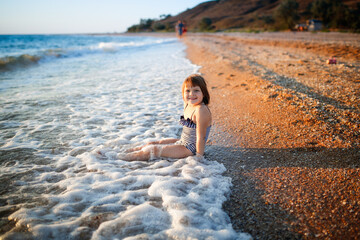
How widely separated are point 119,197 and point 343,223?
194 centimetres

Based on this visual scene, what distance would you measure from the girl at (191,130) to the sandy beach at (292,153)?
1.12ft

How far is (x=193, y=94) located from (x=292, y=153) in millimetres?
1500

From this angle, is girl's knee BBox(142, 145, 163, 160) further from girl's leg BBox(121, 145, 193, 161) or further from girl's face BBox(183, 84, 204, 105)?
girl's face BBox(183, 84, 204, 105)

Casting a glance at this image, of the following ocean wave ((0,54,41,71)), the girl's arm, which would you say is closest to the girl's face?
the girl's arm

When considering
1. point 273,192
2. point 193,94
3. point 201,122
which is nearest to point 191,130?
point 201,122

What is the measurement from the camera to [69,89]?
20.1 ft

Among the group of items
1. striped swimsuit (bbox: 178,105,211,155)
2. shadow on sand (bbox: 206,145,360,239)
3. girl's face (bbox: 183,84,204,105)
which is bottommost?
shadow on sand (bbox: 206,145,360,239)

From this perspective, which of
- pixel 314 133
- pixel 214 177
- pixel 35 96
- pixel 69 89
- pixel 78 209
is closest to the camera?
pixel 78 209

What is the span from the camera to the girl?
2.54m

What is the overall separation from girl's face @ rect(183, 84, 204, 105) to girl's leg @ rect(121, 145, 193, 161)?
644 millimetres

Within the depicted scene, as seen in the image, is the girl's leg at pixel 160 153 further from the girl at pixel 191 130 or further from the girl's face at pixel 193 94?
the girl's face at pixel 193 94

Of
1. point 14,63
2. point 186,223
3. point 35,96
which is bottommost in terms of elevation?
point 186,223

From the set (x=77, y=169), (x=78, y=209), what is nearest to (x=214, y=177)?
(x=78, y=209)

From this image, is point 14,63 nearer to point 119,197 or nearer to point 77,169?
point 77,169
